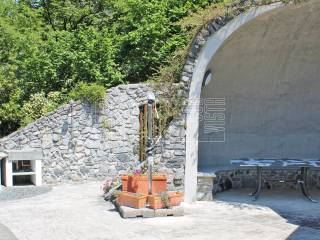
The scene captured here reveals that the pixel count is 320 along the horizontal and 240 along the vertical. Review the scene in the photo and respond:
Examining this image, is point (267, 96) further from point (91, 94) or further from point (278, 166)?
point (91, 94)

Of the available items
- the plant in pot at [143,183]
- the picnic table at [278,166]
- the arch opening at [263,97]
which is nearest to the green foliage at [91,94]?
the arch opening at [263,97]

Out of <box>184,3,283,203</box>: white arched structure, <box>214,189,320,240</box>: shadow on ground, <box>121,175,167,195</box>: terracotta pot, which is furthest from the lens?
<box>184,3,283,203</box>: white arched structure

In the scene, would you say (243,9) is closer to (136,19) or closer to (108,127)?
(108,127)

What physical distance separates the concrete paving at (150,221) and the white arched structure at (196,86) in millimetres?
494

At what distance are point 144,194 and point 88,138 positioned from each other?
391cm

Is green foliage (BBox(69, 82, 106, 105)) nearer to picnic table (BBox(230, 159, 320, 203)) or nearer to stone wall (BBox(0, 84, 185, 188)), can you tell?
stone wall (BBox(0, 84, 185, 188))

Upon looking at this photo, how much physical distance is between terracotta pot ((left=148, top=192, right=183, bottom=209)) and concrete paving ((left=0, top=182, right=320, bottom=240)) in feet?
0.92

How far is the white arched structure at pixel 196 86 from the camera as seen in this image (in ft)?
28.2

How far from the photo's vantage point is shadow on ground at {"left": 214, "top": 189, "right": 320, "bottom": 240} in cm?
677

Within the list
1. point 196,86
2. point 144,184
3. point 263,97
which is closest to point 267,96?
point 263,97

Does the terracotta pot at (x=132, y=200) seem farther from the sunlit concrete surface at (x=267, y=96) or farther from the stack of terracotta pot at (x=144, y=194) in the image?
the sunlit concrete surface at (x=267, y=96)

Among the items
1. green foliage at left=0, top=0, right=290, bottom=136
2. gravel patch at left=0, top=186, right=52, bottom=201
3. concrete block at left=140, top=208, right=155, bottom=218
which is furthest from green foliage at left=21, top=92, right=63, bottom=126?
concrete block at left=140, top=208, right=155, bottom=218

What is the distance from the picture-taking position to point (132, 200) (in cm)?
780

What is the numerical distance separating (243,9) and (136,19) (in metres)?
6.80
